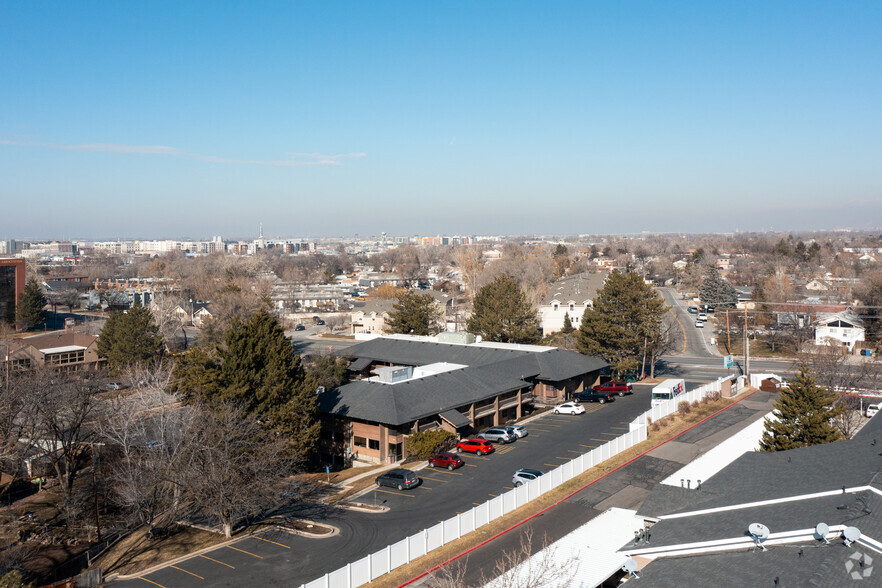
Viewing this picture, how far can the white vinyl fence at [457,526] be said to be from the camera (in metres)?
21.9

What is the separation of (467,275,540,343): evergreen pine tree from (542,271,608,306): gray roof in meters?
20.1

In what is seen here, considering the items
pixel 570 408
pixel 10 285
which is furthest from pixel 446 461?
pixel 10 285

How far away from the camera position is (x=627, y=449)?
123ft

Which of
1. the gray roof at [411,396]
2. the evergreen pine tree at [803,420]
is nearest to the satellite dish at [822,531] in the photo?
the evergreen pine tree at [803,420]

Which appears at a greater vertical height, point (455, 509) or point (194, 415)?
point (194, 415)

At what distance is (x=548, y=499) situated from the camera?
30.0 metres

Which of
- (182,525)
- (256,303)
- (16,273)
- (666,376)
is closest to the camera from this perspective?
(182,525)

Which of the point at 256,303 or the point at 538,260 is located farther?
the point at 538,260

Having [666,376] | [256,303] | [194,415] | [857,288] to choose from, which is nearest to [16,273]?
[256,303]

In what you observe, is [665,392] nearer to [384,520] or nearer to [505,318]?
[505,318]

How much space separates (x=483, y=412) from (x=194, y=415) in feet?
64.6

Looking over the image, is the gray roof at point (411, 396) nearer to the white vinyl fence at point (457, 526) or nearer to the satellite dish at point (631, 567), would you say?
the white vinyl fence at point (457, 526)

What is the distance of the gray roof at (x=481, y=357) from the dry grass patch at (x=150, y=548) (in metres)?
27.7

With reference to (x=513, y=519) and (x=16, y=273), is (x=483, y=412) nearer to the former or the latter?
(x=513, y=519)
